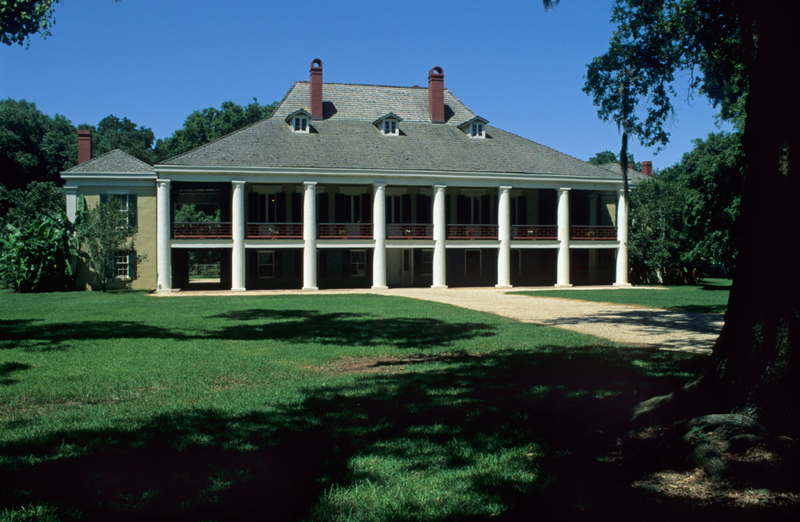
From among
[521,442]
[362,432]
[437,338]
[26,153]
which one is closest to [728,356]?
[521,442]

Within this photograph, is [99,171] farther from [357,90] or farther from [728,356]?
[728,356]

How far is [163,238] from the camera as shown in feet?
92.5

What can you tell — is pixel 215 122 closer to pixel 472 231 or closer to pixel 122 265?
pixel 122 265

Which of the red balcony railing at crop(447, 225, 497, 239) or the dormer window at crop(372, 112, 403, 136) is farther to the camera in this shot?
the dormer window at crop(372, 112, 403, 136)

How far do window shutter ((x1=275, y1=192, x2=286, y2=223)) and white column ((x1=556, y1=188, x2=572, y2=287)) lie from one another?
1462 cm

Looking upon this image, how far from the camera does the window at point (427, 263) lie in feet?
109

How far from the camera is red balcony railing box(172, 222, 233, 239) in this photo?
1140 inches

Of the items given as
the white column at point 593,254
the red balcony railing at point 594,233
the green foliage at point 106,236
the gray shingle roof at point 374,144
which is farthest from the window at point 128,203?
the white column at point 593,254

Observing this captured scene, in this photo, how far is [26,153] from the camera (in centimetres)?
4788

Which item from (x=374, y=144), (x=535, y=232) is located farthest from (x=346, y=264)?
(x=535, y=232)

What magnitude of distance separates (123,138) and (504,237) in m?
65.3

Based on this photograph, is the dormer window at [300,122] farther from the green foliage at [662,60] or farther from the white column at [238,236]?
the green foliage at [662,60]

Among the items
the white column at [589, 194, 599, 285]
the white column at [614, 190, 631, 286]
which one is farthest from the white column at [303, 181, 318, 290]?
the white column at [614, 190, 631, 286]

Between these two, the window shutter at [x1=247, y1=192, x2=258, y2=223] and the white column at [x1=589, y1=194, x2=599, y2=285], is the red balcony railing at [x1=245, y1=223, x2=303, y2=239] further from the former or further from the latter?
the white column at [x1=589, y1=194, x2=599, y2=285]
